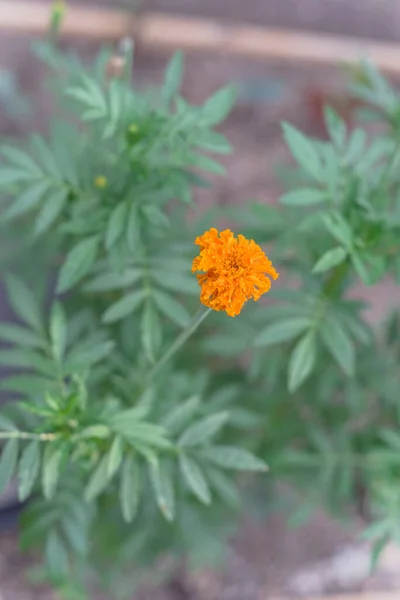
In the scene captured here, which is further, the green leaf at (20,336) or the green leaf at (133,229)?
the green leaf at (20,336)

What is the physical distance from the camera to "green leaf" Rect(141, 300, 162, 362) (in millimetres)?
1157

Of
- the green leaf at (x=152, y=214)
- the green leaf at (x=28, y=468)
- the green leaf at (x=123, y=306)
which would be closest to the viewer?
the green leaf at (x=28, y=468)

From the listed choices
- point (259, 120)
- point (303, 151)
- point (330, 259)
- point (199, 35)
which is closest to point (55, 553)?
point (330, 259)

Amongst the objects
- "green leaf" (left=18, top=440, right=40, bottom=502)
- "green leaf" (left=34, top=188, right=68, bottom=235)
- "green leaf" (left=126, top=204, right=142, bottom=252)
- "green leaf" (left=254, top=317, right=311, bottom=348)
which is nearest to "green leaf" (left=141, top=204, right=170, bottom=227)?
"green leaf" (left=126, top=204, right=142, bottom=252)

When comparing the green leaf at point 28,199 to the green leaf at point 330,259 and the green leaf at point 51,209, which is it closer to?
the green leaf at point 51,209

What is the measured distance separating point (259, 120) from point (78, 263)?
1583 millimetres

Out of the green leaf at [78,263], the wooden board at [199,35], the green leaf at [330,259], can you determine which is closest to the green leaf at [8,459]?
the green leaf at [78,263]

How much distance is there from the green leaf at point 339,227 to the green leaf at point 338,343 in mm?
183

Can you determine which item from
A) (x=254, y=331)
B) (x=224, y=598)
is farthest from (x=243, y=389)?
(x=224, y=598)

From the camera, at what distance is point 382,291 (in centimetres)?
236

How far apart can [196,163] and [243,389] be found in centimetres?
68

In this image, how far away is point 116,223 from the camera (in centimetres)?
107

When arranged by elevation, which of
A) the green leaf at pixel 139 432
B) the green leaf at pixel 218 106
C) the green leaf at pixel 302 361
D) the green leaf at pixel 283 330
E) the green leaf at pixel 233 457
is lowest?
the green leaf at pixel 233 457

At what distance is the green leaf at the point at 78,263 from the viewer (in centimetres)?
109
